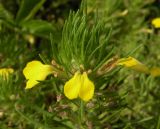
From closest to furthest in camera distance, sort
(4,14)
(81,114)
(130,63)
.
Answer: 1. (130,63)
2. (81,114)
3. (4,14)

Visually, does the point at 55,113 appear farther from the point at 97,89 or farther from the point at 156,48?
the point at 156,48

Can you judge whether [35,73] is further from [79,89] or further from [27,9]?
[27,9]

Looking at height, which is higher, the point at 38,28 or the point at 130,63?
the point at 38,28

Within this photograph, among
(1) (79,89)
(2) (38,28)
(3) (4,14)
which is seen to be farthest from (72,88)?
(3) (4,14)

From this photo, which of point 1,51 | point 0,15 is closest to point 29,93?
point 1,51

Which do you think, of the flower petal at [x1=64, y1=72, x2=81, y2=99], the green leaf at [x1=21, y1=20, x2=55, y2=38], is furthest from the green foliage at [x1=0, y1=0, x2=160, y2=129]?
the flower petal at [x1=64, y1=72, x2=81, y2=99]

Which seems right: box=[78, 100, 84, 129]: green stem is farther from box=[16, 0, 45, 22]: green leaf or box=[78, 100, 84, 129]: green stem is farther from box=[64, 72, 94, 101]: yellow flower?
box=[16, 0, 45, 22]: green leaf
